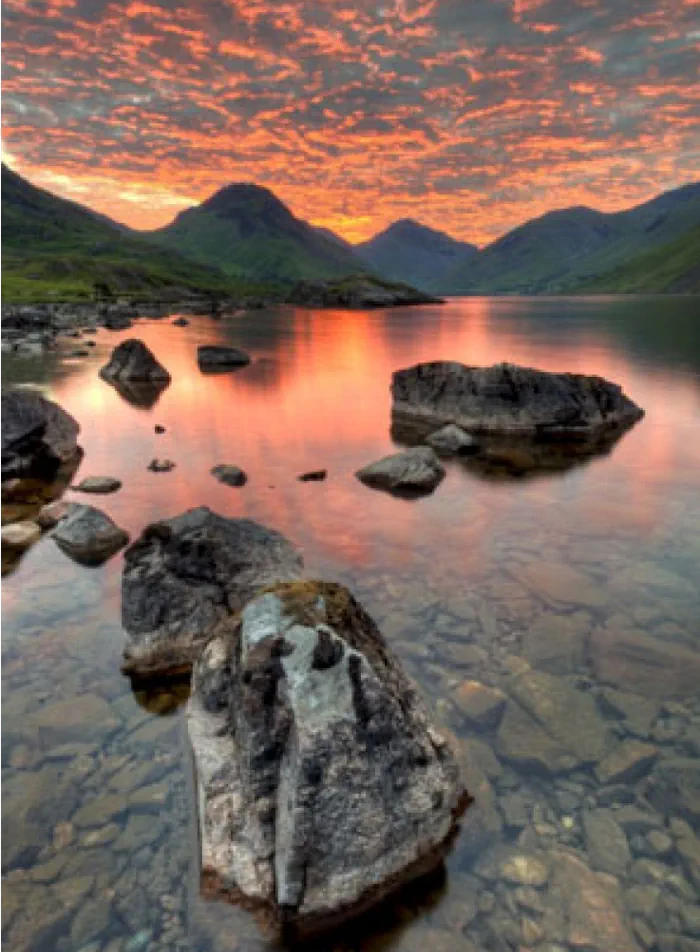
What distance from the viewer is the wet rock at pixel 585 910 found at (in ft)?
26.9

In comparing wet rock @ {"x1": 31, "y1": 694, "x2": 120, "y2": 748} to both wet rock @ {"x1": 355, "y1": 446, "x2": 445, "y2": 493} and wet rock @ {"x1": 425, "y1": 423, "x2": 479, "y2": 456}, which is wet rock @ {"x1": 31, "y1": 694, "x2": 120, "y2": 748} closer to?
wet rock @ {"x1": 355, "y1": 446, "x2": 445, "y2": 493}

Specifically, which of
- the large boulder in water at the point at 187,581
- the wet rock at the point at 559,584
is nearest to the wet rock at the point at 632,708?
the wet rock at the point at 559,584

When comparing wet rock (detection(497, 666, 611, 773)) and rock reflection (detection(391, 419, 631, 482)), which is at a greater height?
wet rock (detection(497, 666, 611, 773))

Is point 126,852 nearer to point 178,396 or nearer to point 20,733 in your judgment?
point 20,733

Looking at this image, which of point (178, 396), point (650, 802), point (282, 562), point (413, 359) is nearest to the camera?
point (650, 802)

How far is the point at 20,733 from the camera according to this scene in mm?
11836

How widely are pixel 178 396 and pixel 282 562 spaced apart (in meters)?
38.6

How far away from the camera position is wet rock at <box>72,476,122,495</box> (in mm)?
26531

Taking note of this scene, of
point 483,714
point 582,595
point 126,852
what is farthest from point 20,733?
point 582,595

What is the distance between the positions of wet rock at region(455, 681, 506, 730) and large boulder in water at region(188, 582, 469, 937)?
1.93 meters

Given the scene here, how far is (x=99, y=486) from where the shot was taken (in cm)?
2662

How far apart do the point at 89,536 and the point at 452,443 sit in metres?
19.8

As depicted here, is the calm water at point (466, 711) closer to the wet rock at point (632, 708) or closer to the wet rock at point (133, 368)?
the wet rock at point (632, 708)

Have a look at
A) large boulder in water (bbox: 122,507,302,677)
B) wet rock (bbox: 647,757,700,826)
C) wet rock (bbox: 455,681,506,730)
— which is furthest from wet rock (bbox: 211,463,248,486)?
wet rock (bbox: 647,757,700,826)
